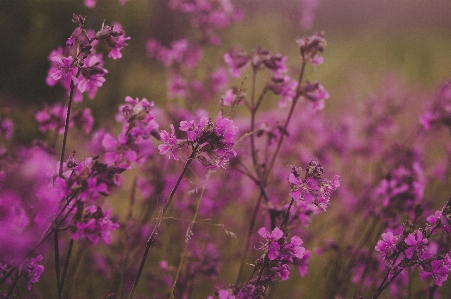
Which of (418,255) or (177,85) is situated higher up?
(177,85)

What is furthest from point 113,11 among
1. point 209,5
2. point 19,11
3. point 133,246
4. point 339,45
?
point 339,45

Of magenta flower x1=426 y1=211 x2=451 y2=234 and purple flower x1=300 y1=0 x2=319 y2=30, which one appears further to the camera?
purple flower x1=300 y1=0 x2=319 y2=30

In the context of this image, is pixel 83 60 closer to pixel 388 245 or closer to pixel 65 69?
pixel 65 69

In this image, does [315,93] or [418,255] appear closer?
[418,255]

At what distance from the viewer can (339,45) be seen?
30.9 feet

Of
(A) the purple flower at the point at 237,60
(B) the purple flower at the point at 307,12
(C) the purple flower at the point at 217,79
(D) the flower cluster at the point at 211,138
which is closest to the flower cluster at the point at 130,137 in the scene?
(D) the flower cluster at the point at 211,138

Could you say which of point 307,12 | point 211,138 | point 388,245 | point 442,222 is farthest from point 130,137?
point 307,12

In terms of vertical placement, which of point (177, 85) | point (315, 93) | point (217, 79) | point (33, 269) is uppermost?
point (217, 79)

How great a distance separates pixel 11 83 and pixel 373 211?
3526mm

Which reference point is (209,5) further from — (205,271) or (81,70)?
(205,271)

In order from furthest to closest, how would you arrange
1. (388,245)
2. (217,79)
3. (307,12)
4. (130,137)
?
(307,12) → (217,79) → (388,245) → (130,137)

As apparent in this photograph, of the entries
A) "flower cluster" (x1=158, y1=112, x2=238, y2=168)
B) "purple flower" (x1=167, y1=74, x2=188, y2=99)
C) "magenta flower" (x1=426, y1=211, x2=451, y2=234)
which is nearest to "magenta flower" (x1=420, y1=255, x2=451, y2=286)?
"magenta flower" (x1=426, y1=211, x2=451, y2=234)

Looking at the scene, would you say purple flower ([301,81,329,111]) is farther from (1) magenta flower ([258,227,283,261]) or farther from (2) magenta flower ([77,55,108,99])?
(2) magenta flower ([77,55,108,99])

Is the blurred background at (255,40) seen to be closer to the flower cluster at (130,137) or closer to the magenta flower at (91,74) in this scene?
the magenta flower at (91,74)
